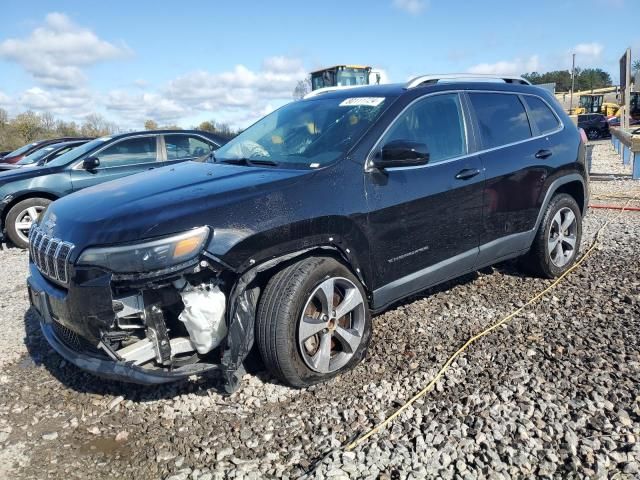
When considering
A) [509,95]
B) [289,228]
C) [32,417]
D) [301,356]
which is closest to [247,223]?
[289,228]

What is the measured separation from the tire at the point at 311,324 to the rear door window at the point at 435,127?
1.08m

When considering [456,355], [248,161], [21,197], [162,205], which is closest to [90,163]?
[21,197]

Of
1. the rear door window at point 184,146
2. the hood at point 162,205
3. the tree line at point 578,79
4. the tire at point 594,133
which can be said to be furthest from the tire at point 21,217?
the tree line at point 578,79

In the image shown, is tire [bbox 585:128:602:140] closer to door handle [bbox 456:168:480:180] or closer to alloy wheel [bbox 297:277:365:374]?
door handle [bbox 456:168:480:180]

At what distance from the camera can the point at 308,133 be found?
389 cm

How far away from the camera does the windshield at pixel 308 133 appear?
3.56m

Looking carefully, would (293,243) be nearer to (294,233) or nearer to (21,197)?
(294,233)

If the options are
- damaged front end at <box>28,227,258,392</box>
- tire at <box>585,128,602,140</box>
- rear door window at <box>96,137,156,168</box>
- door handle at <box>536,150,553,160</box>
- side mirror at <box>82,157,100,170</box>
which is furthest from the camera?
tire at <box>585,128,602,140</box>

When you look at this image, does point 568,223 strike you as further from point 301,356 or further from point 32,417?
point 32,417

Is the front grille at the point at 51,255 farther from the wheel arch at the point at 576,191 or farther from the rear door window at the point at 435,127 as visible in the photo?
the wheel arch at the point at 576,191

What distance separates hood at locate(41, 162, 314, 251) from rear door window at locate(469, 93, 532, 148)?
184cm

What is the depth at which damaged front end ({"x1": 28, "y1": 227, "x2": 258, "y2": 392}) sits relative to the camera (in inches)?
106

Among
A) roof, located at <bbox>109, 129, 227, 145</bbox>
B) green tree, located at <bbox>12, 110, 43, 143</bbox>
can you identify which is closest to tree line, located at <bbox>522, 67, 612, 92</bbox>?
green tree, located at <bbox>12, 110, 43, 143</bbox>

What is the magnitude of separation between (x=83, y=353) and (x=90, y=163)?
223 inches
